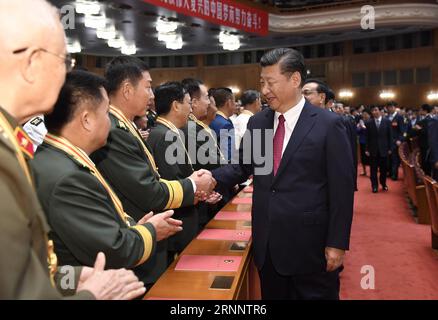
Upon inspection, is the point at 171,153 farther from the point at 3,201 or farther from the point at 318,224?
the point at 3,201

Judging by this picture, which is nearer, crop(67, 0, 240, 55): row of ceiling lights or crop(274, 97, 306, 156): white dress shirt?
crop(274, 97, 306, 156): white dress shirt

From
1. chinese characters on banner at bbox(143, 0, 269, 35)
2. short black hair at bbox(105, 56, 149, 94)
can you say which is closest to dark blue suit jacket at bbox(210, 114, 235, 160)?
short black hair at bbox(105, 56, 149, 94)

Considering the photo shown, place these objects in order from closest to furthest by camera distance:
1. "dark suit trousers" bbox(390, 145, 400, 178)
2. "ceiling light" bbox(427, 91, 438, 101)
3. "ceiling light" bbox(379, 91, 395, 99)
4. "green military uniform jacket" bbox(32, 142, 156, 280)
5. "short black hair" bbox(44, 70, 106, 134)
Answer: "green military uniform jacket" bbox(32, 142, 156, 280)
"short black hair" bbox(44, 70, 106, 134)
"dark suit trousers" bbox(390, 145, 400, 178)
"ceiling light" bbox(427, 91, 438, 101)
"ceiling light" bbox(379, 91, 395, 99)

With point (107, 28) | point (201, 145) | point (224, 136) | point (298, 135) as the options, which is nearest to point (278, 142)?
point (298, 135)

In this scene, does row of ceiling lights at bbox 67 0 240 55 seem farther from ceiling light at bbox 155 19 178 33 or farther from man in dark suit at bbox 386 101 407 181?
man in dark suit at bbox 386 101 407 181

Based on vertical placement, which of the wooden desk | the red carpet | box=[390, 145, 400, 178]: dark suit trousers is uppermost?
the wooden desk

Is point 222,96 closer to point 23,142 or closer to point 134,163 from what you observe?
point 134,163

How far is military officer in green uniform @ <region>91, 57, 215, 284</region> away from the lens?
6.77 ft

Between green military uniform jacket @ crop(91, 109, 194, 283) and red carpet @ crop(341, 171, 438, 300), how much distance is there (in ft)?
6.82

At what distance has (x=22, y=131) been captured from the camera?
3.24 feet

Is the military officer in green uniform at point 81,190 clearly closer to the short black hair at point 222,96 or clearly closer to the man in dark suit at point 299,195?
the man in dark suit at point 299,195

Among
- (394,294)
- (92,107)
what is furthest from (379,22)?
(92,107)

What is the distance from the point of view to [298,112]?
7.26ft

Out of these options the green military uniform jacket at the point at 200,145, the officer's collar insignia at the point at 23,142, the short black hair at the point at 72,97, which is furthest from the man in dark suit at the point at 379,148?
the officer's collar insignia at the point at 23,142
